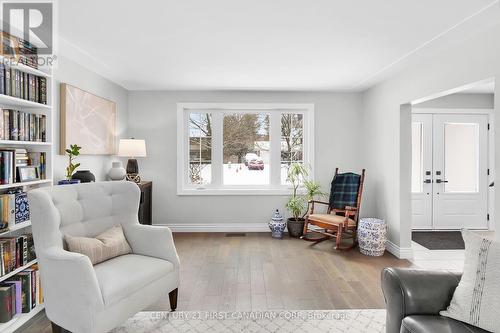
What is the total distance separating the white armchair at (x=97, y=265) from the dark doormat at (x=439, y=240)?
3.87 meters

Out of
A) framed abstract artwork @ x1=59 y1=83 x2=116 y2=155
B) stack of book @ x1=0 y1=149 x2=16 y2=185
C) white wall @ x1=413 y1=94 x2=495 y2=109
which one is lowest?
stack of book @ x1=0 y1=149 x2=16 y2=185

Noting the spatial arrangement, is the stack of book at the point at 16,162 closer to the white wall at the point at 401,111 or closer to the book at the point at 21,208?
the book at the point at 21,208

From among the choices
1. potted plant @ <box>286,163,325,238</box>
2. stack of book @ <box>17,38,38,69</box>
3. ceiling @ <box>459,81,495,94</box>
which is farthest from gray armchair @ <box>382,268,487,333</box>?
ceiling @ <box>459,81,495,94</box>

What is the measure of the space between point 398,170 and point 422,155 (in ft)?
5.89

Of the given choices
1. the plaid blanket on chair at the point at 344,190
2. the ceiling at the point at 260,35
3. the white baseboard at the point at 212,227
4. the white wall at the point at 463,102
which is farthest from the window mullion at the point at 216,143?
the white wall at the point at 463,102

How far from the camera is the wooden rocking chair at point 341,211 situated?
438 centimetres

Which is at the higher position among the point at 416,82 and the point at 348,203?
the point at 416,82

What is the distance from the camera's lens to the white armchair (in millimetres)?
1911

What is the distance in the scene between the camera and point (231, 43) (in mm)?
3025

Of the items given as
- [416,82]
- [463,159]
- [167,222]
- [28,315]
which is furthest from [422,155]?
[28,315]

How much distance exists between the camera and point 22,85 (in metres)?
2.49

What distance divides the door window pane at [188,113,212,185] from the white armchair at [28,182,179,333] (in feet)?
8.40

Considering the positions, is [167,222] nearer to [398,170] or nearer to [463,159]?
[398,170]

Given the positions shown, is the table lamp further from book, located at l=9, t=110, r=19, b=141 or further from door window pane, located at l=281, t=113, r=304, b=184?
door window pane, located at l=281, t=113, r=304, b=184
